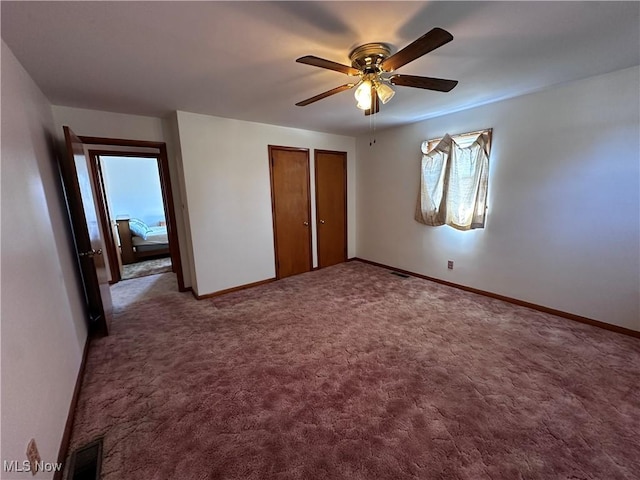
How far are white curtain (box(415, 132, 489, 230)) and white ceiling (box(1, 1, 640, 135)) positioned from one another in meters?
0.72

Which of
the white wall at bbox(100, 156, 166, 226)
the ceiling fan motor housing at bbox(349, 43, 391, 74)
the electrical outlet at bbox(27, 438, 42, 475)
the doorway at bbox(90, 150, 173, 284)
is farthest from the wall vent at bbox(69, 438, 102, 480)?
the white wall at bbox(100, 156, 166, 226)

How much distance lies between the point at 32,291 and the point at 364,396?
2.06 meters

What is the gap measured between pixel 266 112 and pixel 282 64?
1.29 m

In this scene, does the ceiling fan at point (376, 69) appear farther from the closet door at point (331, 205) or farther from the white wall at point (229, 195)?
the closet door at point (331, 205)

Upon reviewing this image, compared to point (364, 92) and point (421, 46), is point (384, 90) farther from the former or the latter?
point (421, 46)

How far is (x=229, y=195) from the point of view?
11.8 feet

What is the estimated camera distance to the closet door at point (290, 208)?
159 inches

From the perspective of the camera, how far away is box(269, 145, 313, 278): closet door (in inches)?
159

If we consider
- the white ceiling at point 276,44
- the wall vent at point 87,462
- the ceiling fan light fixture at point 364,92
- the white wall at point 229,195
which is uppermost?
the white ceiling at point 276,44

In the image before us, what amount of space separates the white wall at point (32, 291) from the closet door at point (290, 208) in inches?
93.7

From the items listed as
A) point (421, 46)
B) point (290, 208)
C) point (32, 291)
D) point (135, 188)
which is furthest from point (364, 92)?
point (135, 188)

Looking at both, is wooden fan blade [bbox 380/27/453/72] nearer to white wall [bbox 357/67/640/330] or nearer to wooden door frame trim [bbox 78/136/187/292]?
white wall [bbox 357/67/640/330]

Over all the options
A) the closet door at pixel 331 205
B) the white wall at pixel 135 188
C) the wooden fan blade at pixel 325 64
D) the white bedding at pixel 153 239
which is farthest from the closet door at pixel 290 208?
the white wall at pixel 135 188

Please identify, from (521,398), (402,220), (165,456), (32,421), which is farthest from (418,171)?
(32,421)
